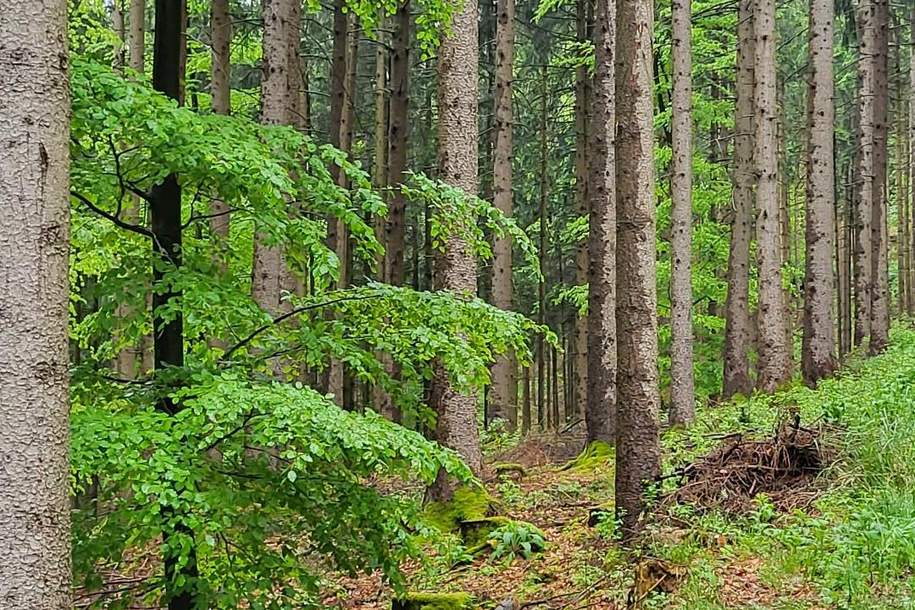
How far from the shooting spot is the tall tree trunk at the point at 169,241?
462 cm

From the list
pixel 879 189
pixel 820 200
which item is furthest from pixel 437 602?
pixel 879 189

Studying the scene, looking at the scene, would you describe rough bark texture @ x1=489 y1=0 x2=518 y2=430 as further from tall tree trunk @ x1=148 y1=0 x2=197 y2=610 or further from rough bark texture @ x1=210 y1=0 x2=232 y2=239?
tall tree trunk @ x1=148 y1=0 x2=197 y2=610

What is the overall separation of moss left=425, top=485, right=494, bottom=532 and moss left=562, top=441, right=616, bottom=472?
10.3 ft

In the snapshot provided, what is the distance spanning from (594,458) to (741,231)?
20.5 ft

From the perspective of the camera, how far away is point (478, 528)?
27.7ft

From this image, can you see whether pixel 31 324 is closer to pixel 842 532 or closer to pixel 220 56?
pixel 842 532

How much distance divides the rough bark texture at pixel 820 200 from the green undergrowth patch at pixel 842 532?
5.72 metres

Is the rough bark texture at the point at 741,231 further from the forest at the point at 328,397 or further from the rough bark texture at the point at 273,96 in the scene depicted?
the rough bark texture at the point at 273,96

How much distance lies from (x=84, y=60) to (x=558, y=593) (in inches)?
198

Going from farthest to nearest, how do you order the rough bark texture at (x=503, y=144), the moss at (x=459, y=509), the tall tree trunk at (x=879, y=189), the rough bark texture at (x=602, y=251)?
the tall tree trunk at (x=879, y=189) → the rough bark texture at (x=503, y=144) → the rough bark texture at (x=602, y=251) → the moss at (x=459, y=509)

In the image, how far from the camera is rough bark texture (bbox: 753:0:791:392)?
46.5ft

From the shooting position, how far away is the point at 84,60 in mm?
4355

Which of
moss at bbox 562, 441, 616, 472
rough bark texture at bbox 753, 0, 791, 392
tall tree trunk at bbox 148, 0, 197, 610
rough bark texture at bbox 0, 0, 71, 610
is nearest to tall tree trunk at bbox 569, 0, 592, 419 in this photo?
rough bark texture at bbox 753, 0, 791, 392

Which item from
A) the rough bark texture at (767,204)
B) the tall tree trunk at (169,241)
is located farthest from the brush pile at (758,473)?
the rough bark texture at (767,204)
